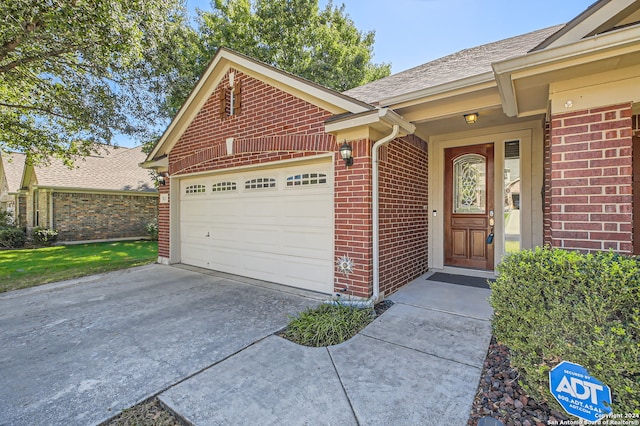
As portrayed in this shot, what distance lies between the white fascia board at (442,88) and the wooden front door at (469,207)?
2.45 m

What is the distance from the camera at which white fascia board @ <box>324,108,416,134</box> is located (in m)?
3.87

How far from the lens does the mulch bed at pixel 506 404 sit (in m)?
2.01

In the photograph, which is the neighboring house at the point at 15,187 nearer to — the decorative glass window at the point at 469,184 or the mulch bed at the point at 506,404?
the decorative glass window at the point at 469,184

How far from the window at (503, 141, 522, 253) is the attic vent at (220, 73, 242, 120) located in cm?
527

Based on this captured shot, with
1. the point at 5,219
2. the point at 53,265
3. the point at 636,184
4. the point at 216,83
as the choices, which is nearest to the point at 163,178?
the point at 216,83

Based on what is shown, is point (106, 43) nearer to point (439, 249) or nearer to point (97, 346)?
point (97, 346)

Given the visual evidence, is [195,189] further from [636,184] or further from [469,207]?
[636,184]

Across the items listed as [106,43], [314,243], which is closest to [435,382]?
[314,243]

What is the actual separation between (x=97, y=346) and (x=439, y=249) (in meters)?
5.87

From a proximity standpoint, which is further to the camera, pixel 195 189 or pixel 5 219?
pixel 5 219

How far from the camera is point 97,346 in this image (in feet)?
10.5

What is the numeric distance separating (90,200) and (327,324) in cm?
1544

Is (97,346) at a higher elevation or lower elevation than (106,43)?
lower

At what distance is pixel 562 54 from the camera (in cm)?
259
